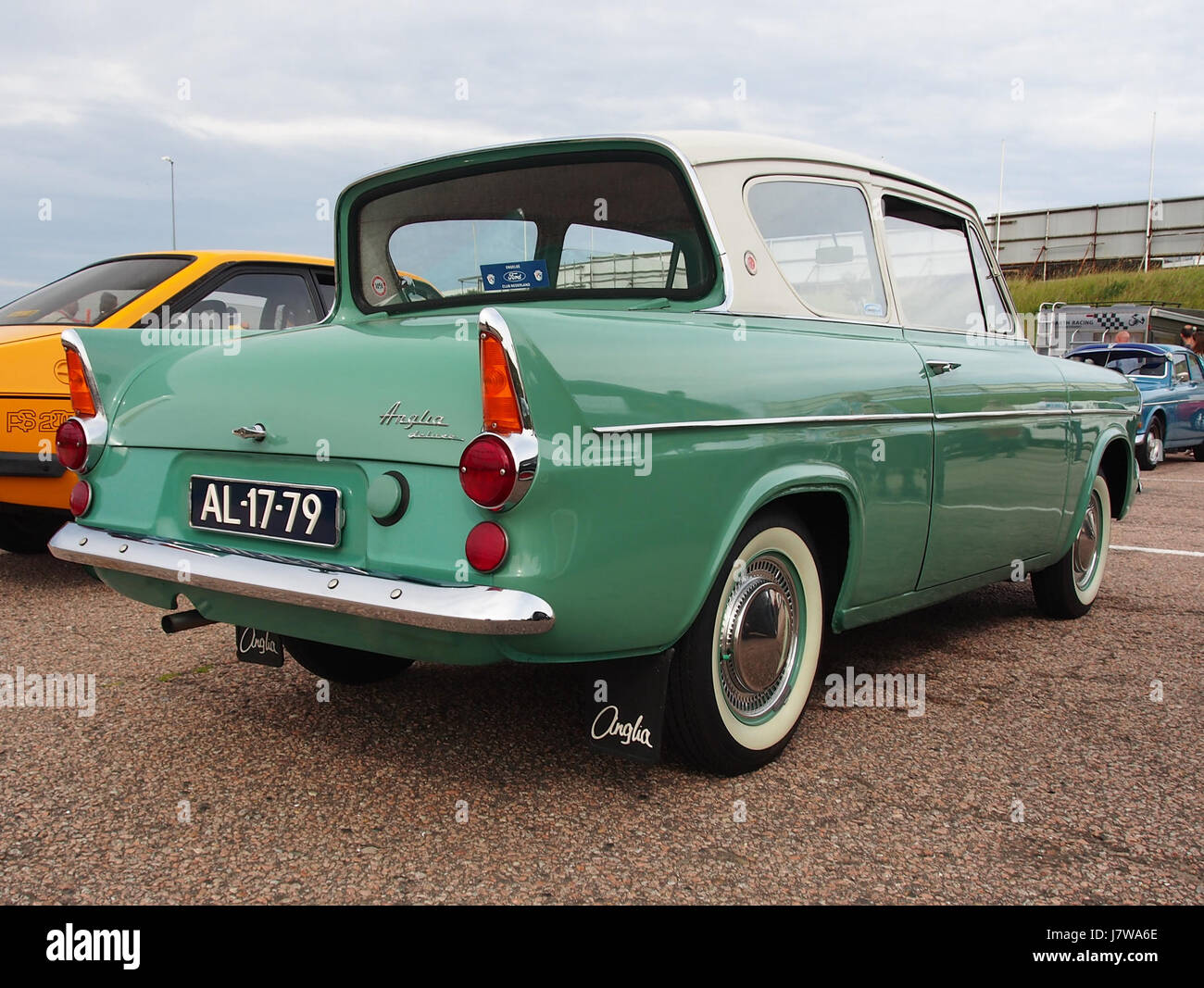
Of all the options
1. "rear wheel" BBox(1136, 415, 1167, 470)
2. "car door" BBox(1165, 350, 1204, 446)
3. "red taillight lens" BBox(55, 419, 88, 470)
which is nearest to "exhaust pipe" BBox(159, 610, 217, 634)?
"red taillight lens" BBox(55, 419, 88, 470)

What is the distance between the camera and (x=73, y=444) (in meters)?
3.11

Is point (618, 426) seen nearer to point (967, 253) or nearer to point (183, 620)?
point (183, 620)

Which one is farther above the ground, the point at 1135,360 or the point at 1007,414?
the point at 1135,360

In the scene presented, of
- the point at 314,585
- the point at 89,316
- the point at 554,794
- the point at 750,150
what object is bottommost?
the point at 554,794

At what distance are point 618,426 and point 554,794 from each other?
1058mm

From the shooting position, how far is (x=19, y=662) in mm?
4047

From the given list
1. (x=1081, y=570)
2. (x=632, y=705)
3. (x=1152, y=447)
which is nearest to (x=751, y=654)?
(x=632, y=705)

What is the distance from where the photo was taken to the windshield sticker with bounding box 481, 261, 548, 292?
3.52m

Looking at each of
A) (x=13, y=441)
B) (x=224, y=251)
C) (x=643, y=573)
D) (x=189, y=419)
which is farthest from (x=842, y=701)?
(x=224, y=251)

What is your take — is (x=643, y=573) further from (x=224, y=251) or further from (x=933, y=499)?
(x=224, y=251)

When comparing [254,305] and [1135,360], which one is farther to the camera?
[1135,360]

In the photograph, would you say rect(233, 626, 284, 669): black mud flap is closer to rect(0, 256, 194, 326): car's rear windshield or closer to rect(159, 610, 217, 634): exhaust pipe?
rect(159, 610, 217, 634): exhaust pipe

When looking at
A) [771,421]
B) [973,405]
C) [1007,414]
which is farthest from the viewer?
[1007,414]

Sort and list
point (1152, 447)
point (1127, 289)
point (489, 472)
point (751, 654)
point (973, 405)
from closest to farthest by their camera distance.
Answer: point (489, 472) < point (751, 654) < point (973, 405) < point (1152, 447) < point (1127, 289)
